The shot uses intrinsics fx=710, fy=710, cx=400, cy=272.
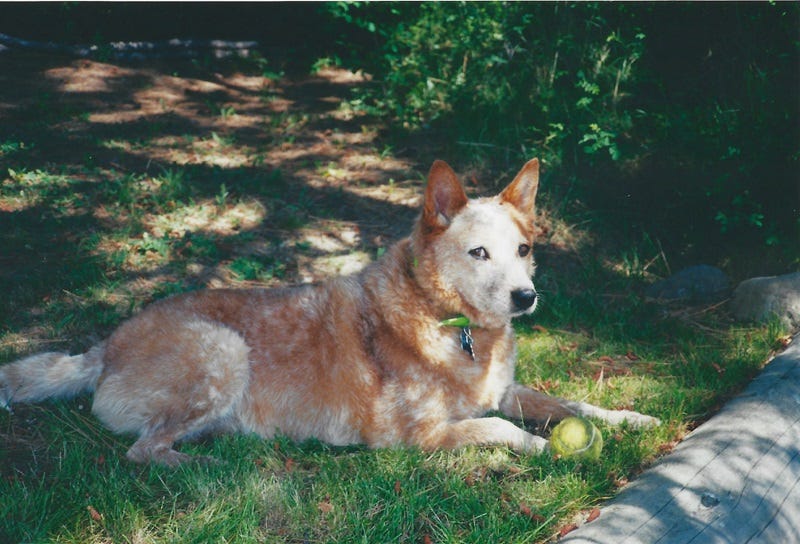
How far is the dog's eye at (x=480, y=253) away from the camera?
404 cm

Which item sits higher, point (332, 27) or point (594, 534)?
point (332, 27)

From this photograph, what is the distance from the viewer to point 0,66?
771 cm

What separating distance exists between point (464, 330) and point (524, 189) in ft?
3.08

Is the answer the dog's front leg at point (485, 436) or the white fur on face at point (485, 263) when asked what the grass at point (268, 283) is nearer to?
the dog's front leg at point (485, 436)

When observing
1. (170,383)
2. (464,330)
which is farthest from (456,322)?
(170,383)

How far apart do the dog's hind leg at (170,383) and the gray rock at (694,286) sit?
357 cm

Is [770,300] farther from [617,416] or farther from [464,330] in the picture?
[464,330]

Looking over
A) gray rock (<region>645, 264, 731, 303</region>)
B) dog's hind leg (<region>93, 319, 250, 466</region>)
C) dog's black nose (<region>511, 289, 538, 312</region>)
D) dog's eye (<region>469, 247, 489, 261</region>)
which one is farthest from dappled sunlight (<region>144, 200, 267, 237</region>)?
gray rock (<region>645, 264, 731, 303</region>)

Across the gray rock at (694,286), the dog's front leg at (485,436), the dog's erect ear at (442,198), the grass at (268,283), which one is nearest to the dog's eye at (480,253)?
the dog's erect ear at (442,198)

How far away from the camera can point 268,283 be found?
5727 millimetres

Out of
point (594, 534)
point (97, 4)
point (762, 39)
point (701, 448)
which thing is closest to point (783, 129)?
point (762, 39)

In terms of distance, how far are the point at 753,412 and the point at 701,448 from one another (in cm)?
50

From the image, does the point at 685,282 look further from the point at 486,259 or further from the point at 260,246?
the point at 260,246

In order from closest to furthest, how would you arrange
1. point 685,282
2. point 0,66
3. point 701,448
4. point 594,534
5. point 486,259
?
point 594,534 < point 701,448 < point 486,259 < point 685,282 < point 0,66
